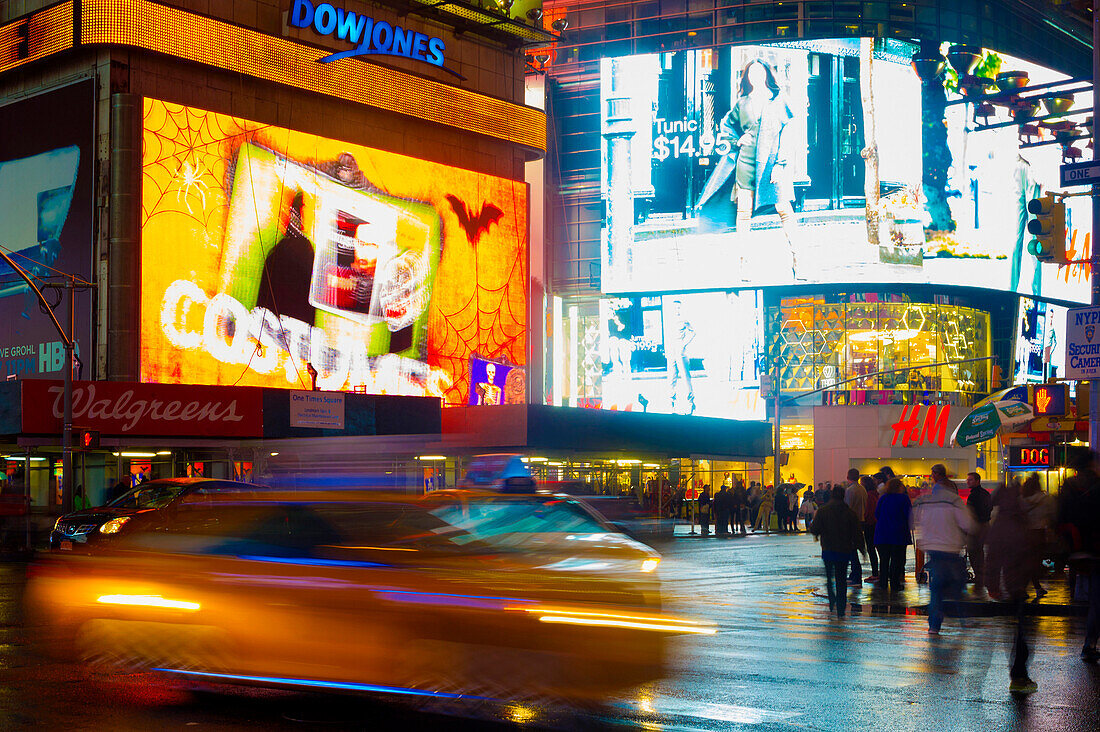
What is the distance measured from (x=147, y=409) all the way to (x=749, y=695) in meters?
27.8

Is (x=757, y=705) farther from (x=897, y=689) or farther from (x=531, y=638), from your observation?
(x=531, y=638)

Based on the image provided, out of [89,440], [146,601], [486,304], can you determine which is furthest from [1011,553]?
[486,304]

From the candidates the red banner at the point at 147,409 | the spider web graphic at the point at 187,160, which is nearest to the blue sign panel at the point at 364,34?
the spider web graphic at the point at 187,160

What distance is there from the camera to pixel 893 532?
65.6ft

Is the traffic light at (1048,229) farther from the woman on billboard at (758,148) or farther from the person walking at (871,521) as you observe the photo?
the woman on billboard at (758,148)

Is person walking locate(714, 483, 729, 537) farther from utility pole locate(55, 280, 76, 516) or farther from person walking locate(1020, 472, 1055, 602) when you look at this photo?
person walking locate(1020, 472, 1055, 602)

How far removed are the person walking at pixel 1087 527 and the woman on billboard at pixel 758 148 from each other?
2113 inches

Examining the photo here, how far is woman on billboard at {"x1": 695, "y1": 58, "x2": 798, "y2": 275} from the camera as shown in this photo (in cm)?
6562

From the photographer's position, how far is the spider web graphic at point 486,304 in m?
46.6

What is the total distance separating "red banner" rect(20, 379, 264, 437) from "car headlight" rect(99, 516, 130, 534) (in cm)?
1060

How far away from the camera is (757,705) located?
964 cm

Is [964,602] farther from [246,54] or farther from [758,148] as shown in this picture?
[758,148]

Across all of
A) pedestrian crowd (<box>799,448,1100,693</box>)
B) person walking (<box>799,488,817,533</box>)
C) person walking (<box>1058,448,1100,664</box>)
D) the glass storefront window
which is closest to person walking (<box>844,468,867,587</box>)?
pedestrian crowd (<box>799,448,1100,693</box>)

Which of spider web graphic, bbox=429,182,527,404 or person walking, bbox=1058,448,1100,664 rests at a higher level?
spider web graphic, bbox=429,182,527,404
